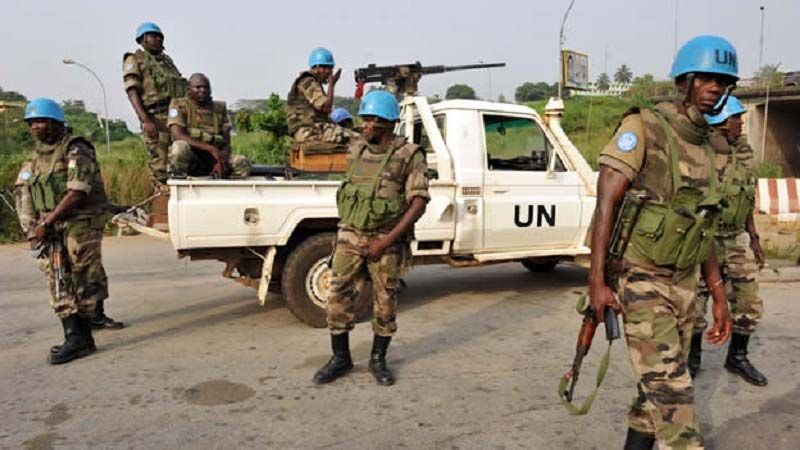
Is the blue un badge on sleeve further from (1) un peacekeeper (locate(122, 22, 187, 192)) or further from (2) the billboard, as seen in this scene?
(2) the billboard

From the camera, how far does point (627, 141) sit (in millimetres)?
2137

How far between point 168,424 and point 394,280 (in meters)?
1.42

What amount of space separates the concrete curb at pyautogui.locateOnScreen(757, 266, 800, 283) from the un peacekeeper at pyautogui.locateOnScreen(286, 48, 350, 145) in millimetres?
4650

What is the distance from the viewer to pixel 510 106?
17.9ft

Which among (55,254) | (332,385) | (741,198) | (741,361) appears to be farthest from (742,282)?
(55,254)

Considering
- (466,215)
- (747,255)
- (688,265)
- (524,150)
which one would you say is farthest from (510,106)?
(688,265)

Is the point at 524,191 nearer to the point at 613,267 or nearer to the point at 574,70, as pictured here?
the point at 613,267

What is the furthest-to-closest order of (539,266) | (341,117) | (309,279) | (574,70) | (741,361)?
(574,70) → (341,117) → (539,266) → (309,279) → (741,361)

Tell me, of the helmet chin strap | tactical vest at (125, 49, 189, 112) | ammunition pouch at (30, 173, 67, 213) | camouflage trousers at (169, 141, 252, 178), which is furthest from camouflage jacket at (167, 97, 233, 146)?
the helmet chin strap

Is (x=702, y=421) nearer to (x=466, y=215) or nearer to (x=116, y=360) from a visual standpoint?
(x=466, y=215)

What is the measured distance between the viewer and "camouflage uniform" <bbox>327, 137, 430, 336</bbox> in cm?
354

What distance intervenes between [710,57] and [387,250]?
2.00m

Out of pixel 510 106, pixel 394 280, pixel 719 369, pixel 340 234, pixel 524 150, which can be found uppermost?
pixel 510 106

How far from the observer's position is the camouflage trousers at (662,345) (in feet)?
6.93
